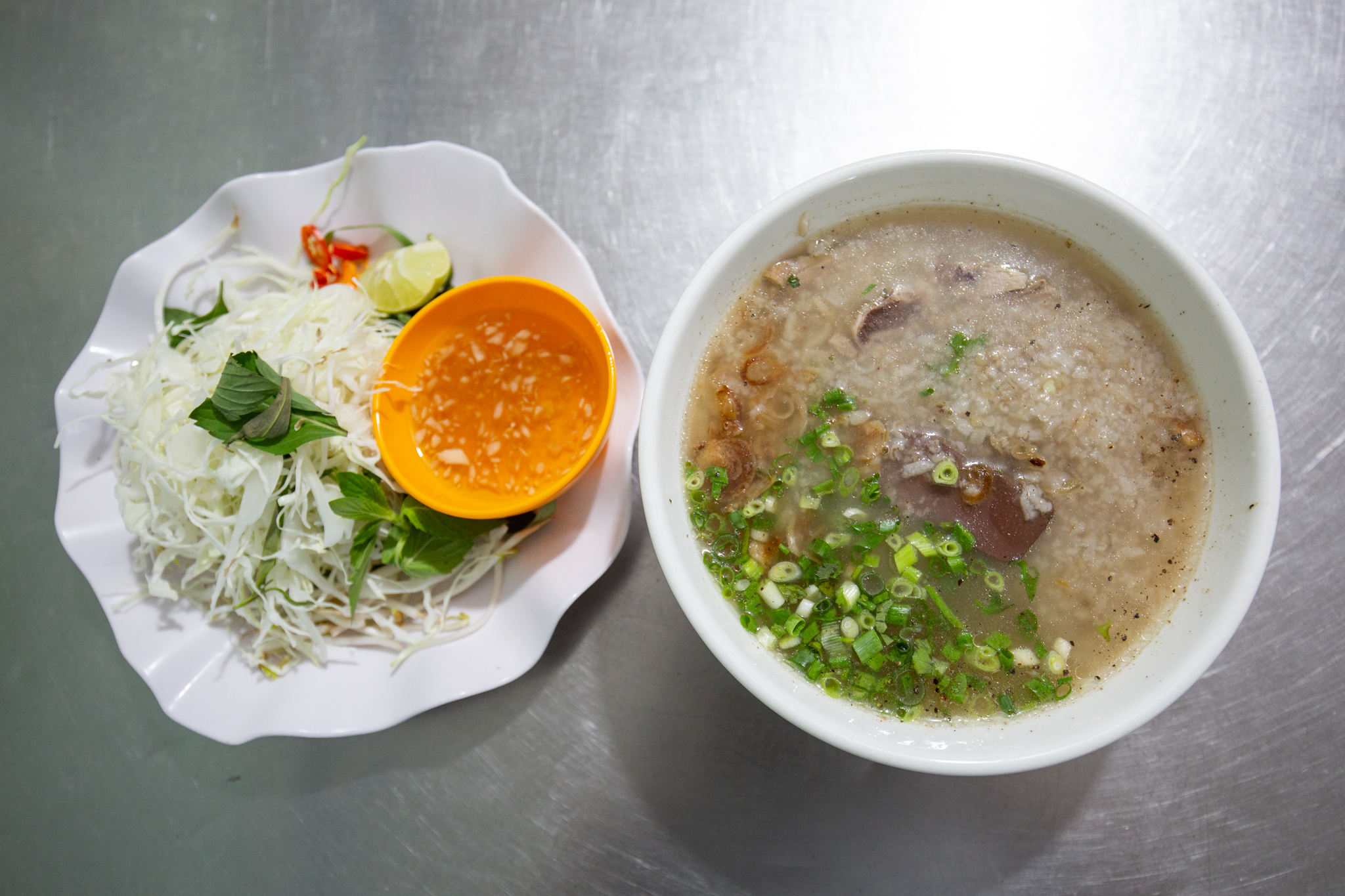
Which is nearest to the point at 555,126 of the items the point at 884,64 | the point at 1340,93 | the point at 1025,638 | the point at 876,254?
the point at 884,64

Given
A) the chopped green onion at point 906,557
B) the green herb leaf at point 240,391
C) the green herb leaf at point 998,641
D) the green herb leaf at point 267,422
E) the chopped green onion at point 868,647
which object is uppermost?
the chopped green onion at point 906,557

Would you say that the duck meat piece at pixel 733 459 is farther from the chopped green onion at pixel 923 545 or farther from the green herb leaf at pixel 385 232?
the green herb leaf at pixel 385 232

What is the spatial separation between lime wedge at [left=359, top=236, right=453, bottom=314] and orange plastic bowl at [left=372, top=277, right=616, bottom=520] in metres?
0.11

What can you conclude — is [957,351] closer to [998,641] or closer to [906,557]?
[906,557]

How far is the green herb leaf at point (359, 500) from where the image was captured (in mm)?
1748

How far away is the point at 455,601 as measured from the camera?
1.92m

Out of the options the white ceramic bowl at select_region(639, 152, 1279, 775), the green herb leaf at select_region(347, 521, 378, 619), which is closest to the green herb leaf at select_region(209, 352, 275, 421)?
the green herb leaf at select_region(347, 521, 378, 619)

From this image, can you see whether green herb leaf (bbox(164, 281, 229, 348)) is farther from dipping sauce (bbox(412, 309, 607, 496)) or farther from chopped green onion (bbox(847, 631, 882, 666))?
chopped green onion (bbox(847, 631, 882, 666))

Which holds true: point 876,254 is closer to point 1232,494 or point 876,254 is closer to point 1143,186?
point 1232,494

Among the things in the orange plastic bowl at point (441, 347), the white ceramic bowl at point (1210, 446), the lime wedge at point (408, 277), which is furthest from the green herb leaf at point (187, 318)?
the white ceramic bowl at point (1210, 446)

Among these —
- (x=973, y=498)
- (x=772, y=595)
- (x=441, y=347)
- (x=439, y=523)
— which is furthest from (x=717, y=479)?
(x=441, y=347)

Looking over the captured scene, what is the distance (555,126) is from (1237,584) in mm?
1950

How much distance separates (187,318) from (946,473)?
193 cm

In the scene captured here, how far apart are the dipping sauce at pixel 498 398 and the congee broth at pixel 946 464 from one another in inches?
A: 18.9
